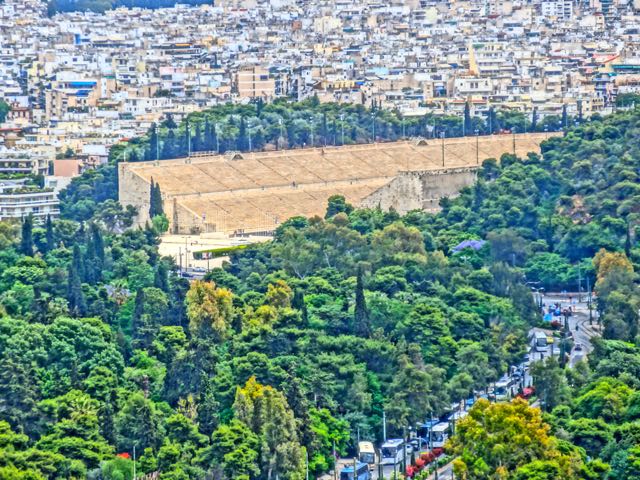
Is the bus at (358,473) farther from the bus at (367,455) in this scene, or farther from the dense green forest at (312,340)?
the bus at (367,455)

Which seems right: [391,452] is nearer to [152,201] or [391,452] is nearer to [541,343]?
[541,343]

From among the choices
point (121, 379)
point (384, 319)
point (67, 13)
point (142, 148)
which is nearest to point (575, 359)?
point (384, 319)

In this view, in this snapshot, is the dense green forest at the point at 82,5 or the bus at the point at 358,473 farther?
the dense green forest at the point at 82,5

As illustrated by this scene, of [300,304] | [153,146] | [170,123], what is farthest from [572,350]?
[170,123]

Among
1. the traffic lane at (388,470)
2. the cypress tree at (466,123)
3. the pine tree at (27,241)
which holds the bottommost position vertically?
the cypress tree at (466,123)

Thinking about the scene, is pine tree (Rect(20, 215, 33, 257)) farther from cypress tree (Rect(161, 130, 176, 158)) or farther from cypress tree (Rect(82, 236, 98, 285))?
cypress tree (Rect(161, 130, 176, 158))

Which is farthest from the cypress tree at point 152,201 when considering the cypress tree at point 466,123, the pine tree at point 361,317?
the pine tree at point 361,317

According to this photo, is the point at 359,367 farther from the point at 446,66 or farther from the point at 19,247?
the point at 446,66
